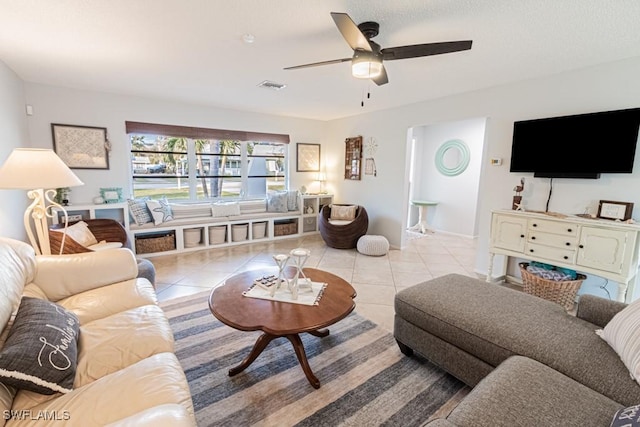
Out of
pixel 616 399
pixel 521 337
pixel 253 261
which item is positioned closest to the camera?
pixel 616 399

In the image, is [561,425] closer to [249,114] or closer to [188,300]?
[188,300]

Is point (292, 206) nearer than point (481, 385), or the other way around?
point (481, 385)

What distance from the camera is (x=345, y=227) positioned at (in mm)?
4738

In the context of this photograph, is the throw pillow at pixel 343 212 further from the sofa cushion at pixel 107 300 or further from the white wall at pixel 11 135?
the white wall at pixel 11 135

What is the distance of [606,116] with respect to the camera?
2.60 meters

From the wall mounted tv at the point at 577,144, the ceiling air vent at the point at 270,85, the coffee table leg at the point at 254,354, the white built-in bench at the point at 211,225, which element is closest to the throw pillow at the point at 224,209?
the white built-in bench at the point at 211,225

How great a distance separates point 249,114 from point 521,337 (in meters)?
5.07

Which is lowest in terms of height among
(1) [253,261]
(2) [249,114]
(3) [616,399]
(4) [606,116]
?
(1) [253,261]

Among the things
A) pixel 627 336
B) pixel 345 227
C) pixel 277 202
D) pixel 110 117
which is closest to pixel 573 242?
pixel 627 336

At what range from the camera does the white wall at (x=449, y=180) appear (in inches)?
222

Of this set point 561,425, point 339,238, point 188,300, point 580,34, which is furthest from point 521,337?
point 339,238

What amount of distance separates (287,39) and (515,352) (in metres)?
2.56

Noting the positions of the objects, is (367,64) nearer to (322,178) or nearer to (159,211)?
(159,211)

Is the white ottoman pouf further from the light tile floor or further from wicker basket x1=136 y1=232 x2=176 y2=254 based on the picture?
wicker basket x1=136 y1=232 x2=176 y2=254
